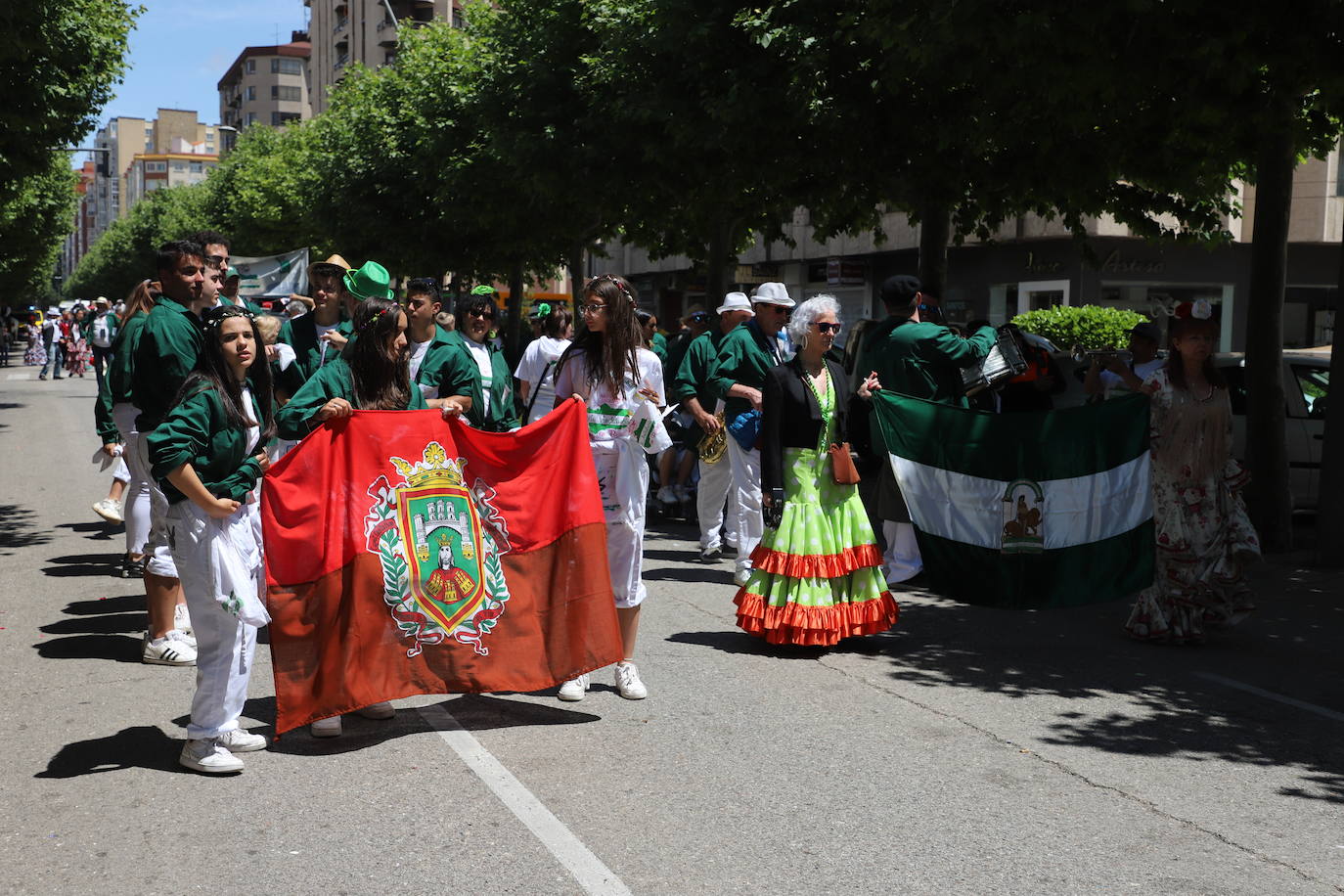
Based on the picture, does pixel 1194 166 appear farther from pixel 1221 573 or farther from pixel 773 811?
pixel 773 811

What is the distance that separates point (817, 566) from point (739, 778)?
84.0 inches

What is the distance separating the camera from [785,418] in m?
7.28

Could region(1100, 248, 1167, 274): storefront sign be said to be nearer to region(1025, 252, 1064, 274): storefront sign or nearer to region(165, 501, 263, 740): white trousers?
region(1025, 252, 1064, 274): storefront sign

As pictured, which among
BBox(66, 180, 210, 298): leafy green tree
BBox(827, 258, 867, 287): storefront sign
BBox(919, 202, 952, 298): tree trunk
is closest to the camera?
BBox(919, 202, 952, 298): tree trunk

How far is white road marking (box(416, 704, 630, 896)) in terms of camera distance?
4172 mm

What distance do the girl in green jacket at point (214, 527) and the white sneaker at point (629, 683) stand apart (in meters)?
1.79

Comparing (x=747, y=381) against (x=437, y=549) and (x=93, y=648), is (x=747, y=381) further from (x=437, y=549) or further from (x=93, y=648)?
(x=93, y=648)

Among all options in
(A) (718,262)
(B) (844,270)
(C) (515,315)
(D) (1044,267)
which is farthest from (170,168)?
(A) (718,262)

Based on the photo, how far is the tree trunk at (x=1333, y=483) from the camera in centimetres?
1020

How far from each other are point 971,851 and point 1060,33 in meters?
5.99

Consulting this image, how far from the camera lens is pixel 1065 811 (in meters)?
4.87

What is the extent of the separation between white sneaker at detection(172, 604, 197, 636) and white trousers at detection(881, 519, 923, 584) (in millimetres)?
3954

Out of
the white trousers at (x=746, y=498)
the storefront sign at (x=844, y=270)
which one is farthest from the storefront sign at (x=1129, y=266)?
the white trousers at (x=746, y=498)

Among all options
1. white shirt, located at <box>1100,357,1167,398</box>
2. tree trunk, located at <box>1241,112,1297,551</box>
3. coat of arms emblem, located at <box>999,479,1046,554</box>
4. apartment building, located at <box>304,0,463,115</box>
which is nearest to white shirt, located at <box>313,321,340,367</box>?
coat of arms emblem, located at <box>999,479,1046,554</box>
